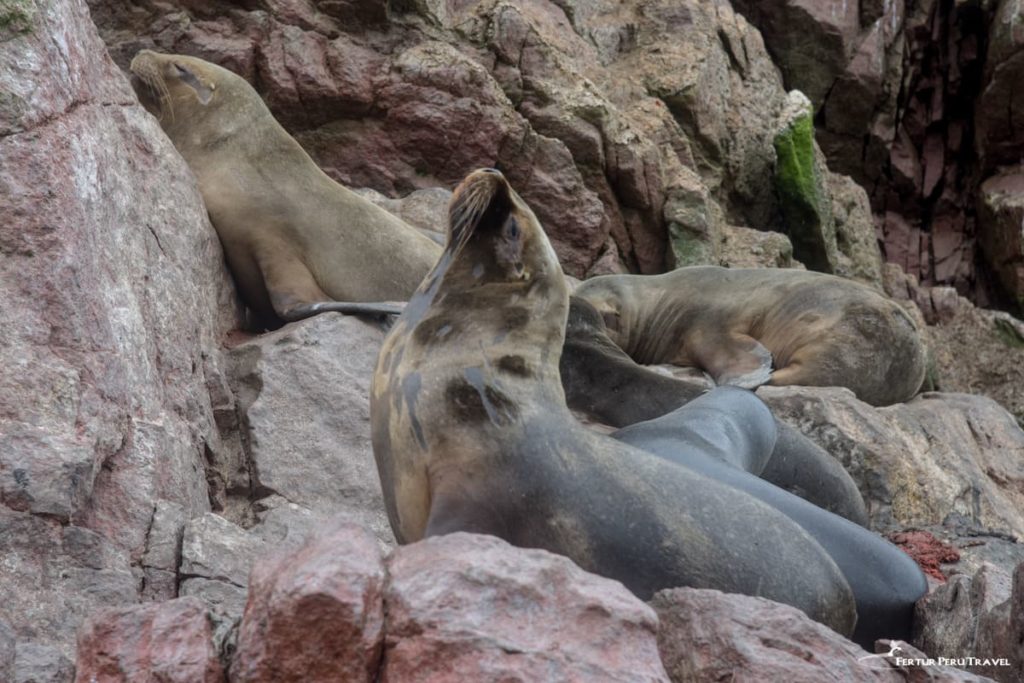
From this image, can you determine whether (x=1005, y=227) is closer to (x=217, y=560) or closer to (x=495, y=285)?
(x=495, y=285)

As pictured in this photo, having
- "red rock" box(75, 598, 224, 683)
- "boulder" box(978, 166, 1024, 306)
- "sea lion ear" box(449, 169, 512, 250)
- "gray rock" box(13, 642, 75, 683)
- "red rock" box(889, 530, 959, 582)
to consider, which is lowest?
"boulder" box(978, 166, 1024, 306)

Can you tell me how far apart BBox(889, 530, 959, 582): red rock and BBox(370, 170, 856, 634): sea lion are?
1.31m

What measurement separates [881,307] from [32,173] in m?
5.33

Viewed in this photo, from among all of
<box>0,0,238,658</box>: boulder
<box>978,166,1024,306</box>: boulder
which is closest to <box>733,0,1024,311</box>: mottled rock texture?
<box>978,166,1024,306</box>: boulder

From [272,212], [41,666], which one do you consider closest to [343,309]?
[272,212]

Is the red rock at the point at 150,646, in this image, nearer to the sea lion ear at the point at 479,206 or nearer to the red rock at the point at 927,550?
the sea lion ear at the point at 479,206

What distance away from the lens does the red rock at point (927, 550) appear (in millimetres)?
4590

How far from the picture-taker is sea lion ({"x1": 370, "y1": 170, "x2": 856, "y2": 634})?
3162mm

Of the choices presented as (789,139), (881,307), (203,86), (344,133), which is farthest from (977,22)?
(203,86)

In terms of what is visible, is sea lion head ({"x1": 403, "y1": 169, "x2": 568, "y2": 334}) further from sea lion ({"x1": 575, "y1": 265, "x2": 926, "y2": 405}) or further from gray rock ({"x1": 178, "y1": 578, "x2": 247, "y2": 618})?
sea lion ({"x1": 575, "y1": 265, "x2": 926, "y2": 405})

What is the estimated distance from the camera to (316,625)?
7.07ft

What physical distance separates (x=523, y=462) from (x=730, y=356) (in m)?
4.86

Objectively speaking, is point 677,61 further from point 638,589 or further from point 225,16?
point 638,589

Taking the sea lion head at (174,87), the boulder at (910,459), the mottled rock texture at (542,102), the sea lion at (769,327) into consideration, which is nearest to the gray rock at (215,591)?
the boulder at (910,459)
